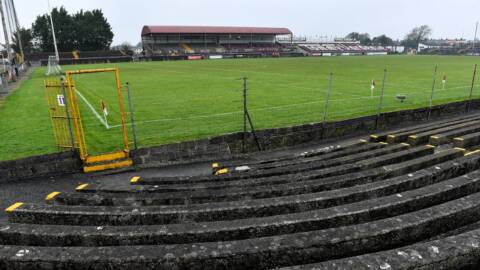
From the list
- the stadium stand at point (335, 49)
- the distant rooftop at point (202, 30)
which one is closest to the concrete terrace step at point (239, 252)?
the distant rooftop at point (202, 30)

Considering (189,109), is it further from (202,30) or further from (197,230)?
(202,30)

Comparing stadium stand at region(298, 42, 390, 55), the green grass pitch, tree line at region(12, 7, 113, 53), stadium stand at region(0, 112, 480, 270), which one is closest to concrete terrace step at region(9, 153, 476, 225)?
stadium stand at region(0, 112, 480, 270)

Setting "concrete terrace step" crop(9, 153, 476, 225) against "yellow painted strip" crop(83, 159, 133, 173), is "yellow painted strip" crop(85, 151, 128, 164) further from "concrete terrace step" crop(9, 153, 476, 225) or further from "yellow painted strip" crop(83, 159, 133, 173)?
"concrete terrace step" crop(9, 153, 476, 225)

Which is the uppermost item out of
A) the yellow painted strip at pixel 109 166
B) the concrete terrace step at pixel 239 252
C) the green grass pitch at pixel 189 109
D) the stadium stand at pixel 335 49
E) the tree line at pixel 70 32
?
the tree line at pixel 70 32

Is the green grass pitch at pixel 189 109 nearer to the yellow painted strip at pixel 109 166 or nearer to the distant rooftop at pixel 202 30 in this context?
the yellow painted strip at pixel 109 166

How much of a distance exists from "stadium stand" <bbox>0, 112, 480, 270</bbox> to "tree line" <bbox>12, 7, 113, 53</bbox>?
95.2 metres

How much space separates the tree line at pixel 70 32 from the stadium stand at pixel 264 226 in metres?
95.2

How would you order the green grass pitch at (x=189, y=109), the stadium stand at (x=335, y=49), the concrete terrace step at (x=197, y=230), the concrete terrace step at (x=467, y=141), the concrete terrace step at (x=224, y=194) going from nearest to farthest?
the concrete terrace step at (x=197, y=230) → the concrete terrace step at (x=224, y=194) → the concrete terrace step at (x=467, y=141) → the green grass pitch at (x=189, y=109) → the stadium stand at (x=335, y=49)

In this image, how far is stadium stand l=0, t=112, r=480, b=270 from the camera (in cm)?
304

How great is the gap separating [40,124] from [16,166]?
6.06 metres

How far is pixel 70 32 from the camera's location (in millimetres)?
85250

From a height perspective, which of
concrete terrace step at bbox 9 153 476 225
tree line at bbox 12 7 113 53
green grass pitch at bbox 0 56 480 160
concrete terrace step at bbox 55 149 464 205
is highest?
tree line at bbox 12 7 113 53

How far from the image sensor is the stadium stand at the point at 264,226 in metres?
3.04

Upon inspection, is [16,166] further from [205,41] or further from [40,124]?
[205,41]
